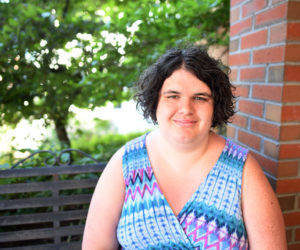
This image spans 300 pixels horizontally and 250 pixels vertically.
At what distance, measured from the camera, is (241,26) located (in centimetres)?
187

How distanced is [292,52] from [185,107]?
653 mm

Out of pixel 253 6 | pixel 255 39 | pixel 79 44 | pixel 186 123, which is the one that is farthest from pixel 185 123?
pixel 79 44

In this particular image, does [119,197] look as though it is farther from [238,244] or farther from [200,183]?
[238,244]

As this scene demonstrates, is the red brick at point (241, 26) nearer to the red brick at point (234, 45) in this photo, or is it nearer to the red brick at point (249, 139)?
the red brick at point (234, 45)

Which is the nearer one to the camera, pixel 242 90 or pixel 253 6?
pixel 253 6

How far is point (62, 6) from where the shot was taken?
284 centimetres

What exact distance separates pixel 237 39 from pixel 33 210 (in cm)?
196

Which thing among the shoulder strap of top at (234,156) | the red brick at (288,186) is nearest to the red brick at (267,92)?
the shoulder strap of top at (234,156)

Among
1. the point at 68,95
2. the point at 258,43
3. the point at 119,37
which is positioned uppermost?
the point at 119,37

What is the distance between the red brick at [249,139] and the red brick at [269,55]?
1.57 ft

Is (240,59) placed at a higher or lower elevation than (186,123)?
higher

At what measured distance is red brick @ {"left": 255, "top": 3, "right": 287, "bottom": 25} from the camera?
1418 mm

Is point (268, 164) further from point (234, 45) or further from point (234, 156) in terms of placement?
point (234, 45)

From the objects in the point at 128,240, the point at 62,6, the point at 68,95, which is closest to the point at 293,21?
the point at 128,240
